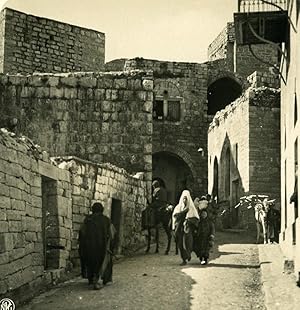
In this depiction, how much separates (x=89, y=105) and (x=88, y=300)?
847 centimetres

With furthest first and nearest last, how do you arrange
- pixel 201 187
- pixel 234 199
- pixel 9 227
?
pixel 201 187
pixel 234 199
pixel 9 227

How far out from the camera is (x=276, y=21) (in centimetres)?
1449

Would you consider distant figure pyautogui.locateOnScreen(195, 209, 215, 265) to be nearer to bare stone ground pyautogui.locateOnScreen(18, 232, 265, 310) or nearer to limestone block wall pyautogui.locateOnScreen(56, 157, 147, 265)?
bare stone ground pyautogui.locateOnScreen(18, 232, 265, 310)

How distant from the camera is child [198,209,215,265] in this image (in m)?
13.0

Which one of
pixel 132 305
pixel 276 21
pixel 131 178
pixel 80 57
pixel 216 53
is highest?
pixel 216 53

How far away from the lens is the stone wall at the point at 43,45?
24.4 meters

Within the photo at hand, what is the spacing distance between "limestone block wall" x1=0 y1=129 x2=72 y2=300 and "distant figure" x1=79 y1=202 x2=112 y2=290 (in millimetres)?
620

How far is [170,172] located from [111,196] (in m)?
18.0

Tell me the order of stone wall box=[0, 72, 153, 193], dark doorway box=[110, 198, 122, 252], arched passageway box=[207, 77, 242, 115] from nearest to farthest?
dark doorway box=[110, 198, 122, 252]
stone wall box=[0, 72, 153, 193]
arched passageway box=[207, 77, 242, 115]

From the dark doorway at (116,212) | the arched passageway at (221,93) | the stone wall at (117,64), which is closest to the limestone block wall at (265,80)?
the arched passageway at (221,93)

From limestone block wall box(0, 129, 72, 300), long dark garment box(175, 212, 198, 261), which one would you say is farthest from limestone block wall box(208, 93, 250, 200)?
limestone block wall box(0, 129, 72, 300)

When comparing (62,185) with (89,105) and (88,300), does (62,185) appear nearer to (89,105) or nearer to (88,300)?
(88,300)

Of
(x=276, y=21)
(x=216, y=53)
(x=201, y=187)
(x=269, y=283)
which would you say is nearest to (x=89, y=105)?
(x=276, y=21)

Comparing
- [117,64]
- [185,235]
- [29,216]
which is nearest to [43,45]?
[117,64]
